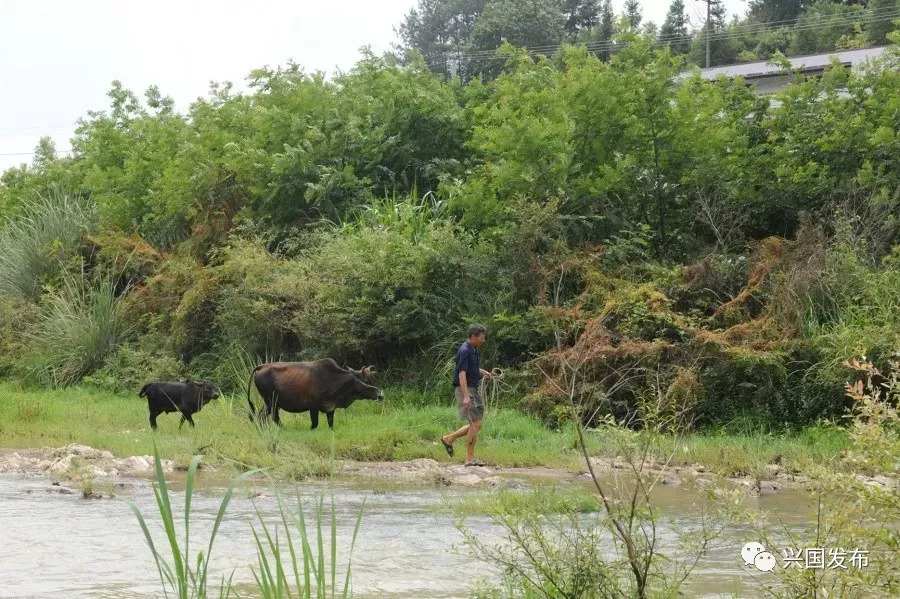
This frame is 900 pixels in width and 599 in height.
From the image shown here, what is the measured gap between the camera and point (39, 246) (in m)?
25.7

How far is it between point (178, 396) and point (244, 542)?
6.85 m

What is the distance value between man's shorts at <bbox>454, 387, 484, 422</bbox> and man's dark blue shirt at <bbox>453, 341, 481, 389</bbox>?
9 centimetres

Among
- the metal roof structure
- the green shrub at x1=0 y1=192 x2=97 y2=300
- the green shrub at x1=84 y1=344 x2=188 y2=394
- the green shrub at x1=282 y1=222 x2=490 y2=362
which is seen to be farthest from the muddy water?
the metal roof structure

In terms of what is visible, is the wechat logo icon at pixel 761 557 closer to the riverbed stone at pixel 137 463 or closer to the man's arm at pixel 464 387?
the man's arm at pixel 464 387

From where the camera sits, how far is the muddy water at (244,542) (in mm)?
7906

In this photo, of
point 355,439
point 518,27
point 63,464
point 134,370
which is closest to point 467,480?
point 355,439

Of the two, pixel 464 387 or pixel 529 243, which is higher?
pixel 529 243

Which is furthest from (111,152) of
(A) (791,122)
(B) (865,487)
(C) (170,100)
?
(B) (865,487)

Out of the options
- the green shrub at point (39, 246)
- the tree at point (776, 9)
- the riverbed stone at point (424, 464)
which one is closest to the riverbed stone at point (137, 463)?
the riverbed stone at point (424, 464)

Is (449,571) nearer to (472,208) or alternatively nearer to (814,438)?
(814,438)

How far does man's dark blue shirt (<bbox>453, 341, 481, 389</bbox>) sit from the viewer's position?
12.8 m

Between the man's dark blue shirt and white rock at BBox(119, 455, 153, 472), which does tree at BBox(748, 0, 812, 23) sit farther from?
white rock at BBox(119, 455, 153, 472)

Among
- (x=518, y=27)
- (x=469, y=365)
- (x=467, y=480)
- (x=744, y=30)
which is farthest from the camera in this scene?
(x=518, y=27)

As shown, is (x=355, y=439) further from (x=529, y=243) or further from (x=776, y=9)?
(x=776, y=9)
